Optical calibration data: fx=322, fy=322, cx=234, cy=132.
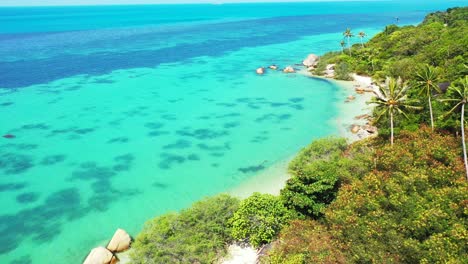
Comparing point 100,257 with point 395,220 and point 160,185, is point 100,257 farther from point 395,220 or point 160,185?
point 395,220

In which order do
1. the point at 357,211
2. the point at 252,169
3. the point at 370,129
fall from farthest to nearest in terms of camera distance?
1. the point at 370,129
2. the point at 252,169
3. the point at 357,211

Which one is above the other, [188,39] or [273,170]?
[188,39]

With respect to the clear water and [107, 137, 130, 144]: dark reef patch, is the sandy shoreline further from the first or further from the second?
[107, 137, 130, 144]: dark reef patch

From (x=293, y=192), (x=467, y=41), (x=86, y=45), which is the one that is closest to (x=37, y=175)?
(x=293, y=192)

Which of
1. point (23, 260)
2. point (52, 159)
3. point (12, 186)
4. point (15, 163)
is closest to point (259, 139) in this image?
point (52, 159)

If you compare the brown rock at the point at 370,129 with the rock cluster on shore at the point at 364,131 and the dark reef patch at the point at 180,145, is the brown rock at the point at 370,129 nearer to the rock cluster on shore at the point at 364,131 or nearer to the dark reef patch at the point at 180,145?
the rock cluster on shore at the point at 364,131

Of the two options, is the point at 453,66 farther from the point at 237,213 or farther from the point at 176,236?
the point at 176,236
